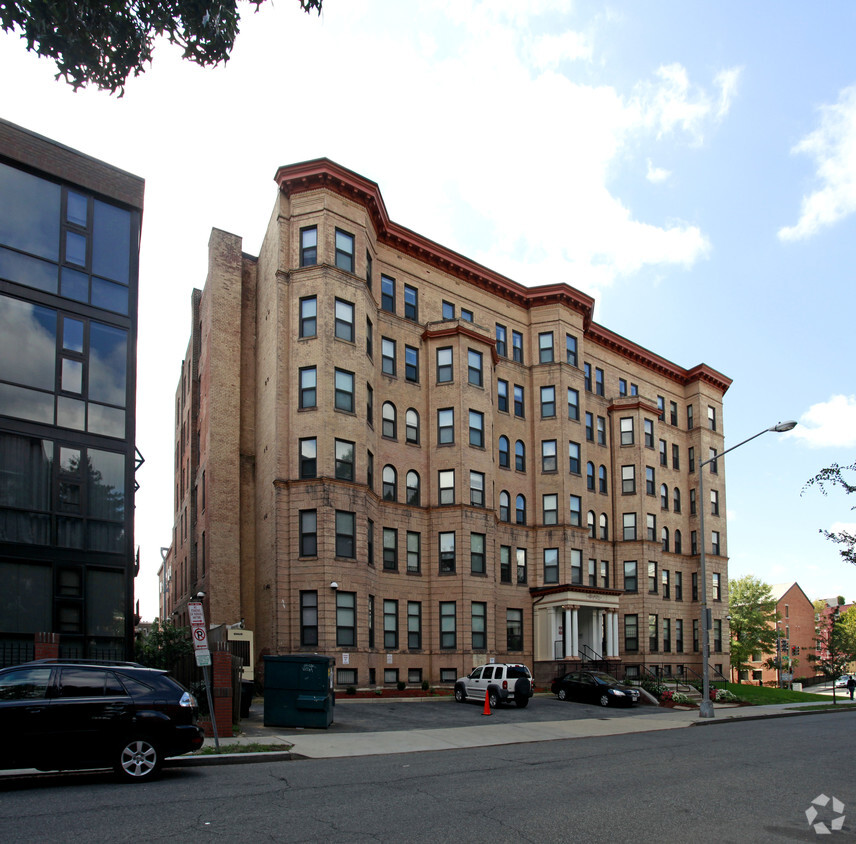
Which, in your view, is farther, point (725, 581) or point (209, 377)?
point (725, 581)

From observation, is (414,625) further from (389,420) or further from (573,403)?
(573,403)

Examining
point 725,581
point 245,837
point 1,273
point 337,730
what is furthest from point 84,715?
point 725,581

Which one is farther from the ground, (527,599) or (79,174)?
(79,174)

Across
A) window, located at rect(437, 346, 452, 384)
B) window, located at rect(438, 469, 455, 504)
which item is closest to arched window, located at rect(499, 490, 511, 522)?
window, located at rect(438, 469, 455, 504)

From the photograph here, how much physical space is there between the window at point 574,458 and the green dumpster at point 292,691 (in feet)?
82.5

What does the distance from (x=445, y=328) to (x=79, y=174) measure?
17923 millimetres

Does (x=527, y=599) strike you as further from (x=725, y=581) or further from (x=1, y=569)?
(x=1, y=569)

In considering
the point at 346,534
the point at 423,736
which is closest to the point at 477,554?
the point at 346,534

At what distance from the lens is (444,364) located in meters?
38.4

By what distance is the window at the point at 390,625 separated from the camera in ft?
113

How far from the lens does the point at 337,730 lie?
20719 millimetres

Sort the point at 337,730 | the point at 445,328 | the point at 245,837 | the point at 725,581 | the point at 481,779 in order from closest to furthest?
the point at 245,837 → the point at 481,779 → the point at 337,730 → the point at 445,328 → the point at 725,581

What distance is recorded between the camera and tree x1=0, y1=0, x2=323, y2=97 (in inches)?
345

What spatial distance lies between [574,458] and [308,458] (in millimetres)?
16472
